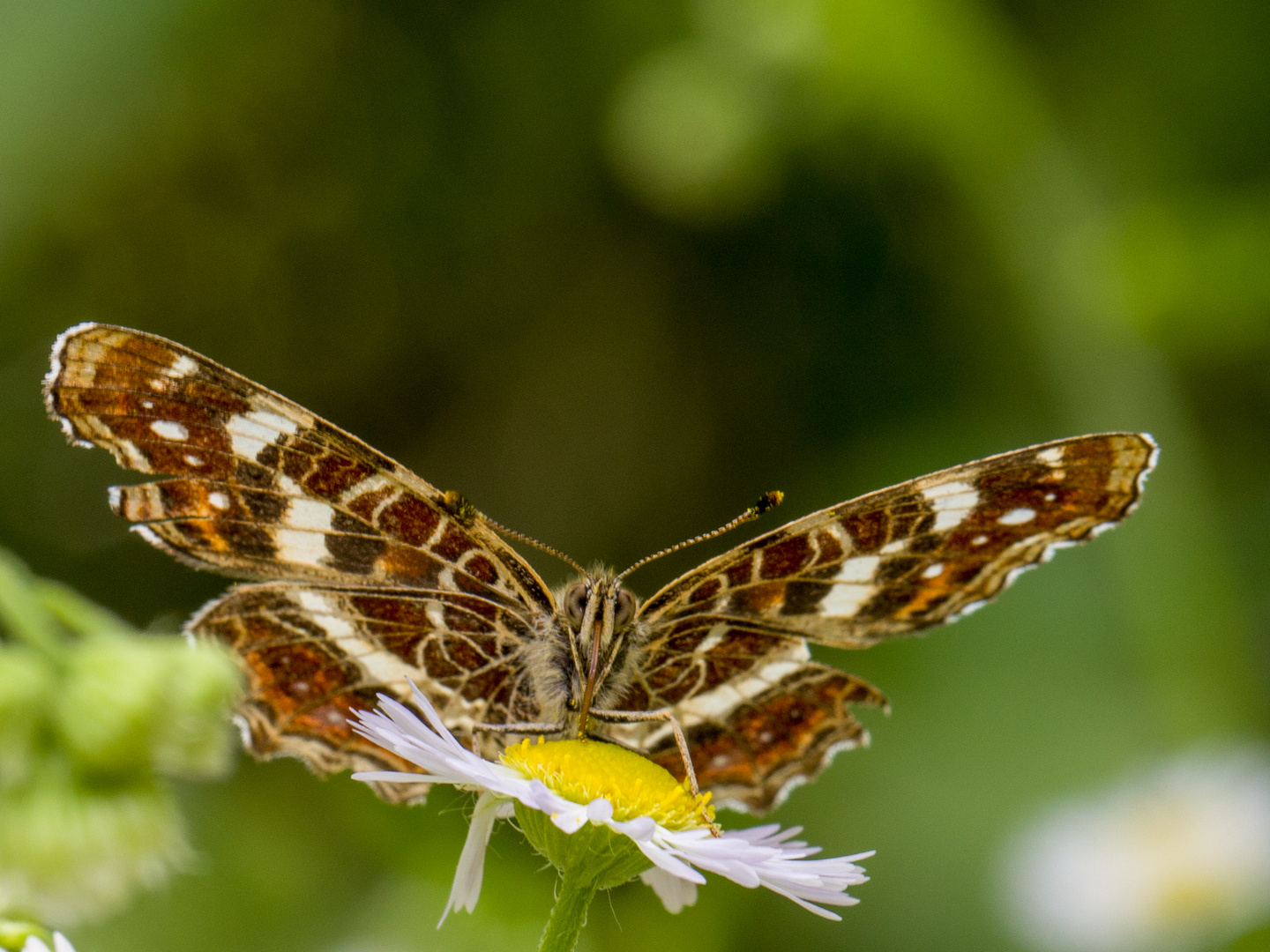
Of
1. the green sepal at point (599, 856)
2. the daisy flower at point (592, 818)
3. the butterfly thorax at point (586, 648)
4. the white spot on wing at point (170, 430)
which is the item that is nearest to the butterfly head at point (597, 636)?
the butterfly thorax at point (586, 648)

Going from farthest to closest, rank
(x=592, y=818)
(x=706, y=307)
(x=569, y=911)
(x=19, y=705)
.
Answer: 1. (x=706, y=307)
2. (x=592, y=818)
3. (x=569, y=911)
4. (x=19, y=705)

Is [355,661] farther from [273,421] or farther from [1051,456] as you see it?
[1051,456]

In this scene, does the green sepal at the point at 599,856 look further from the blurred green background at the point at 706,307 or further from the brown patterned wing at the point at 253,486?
the blurred green background at the point at 706,307

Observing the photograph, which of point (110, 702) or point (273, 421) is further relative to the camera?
point (273, 421)

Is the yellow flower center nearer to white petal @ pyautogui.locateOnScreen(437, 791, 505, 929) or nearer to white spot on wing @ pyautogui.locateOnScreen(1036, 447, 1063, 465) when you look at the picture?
white petal @ pyautogui.locateOnScreen(437, 791, 505, 929)

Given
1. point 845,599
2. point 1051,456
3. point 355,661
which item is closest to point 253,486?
point 355,661

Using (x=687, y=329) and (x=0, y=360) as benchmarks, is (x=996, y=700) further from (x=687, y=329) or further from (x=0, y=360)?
(x=0, y=360)
